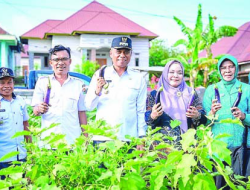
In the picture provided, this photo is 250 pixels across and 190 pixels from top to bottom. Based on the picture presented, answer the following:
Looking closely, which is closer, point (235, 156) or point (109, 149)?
point (109, 149)

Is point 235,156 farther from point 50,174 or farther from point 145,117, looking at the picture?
point 50,174

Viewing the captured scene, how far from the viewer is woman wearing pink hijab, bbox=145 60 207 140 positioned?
9.94ft

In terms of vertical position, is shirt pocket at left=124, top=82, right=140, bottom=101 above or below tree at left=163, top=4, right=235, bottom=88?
below

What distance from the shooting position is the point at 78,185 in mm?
1248

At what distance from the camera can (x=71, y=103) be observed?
318 centimetres

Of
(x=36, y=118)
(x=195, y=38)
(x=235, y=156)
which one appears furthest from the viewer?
(x=195, y=38)

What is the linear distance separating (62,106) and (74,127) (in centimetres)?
22

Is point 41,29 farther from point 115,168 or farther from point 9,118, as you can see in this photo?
point 115,168

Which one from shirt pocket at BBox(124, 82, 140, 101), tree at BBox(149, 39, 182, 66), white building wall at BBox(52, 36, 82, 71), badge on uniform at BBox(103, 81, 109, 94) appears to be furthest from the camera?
tree at BBox(149, 39, 182, 66)

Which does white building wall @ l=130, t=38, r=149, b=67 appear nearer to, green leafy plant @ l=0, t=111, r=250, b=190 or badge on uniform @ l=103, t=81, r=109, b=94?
badge on uniform @ l=103, t=81, r=109, b=94

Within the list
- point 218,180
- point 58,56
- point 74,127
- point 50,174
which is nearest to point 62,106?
point 74,127

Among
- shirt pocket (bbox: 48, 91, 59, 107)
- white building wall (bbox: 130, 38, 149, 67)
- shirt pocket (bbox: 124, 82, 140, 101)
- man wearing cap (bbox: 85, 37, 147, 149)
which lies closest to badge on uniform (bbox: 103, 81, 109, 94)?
man wearing cap (bbox: 85, 37, 147, 149)

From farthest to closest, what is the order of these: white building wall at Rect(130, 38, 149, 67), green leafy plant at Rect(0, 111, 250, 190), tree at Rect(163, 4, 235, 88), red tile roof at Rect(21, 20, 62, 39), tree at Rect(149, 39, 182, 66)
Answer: tree at Rect(149, 39, 182, 66), red tile roof at Rect(21, 20, 62, 39), white building wall at Rect(130, 38, 149, 67), tree at Rect(163, 4, 235, 88), green leafy plant at Rect(0, 111, 250, 190)

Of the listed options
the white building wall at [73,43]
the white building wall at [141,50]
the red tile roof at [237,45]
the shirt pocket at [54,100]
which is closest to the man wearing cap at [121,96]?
the shirt pocket at [54,100]
